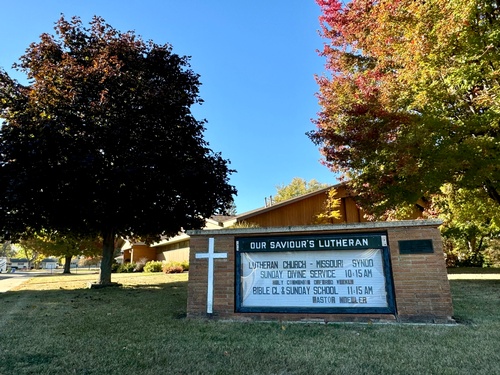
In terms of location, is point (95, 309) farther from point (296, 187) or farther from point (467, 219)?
point (296, 187)

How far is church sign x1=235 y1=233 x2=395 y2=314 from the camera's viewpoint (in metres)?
6.27

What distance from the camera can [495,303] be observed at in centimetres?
783

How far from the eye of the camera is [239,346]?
4.77m

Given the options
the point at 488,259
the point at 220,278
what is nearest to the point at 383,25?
the point at 220,278

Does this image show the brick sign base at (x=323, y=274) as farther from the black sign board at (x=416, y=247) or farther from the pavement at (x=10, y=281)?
the pavement at (x=10, y=281)

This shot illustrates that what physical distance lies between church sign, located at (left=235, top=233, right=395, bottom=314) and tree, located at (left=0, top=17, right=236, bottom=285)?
243 inches

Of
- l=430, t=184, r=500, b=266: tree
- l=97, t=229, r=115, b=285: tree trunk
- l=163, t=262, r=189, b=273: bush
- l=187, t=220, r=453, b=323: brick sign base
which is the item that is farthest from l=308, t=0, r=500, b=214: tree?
l=163, t=262, r=189, b=273: bush

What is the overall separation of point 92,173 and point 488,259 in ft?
76.5

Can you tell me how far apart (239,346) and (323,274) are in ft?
7.86

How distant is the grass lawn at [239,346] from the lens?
12.8 ft

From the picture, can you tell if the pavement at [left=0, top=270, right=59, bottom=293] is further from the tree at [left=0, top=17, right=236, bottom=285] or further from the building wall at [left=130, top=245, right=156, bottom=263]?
the building wall at [left=130, top=245, right=156, bottom=263]

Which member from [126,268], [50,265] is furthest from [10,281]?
[50,265]

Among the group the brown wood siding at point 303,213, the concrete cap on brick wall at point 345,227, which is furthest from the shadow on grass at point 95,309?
the brown wood siding at point 303,213

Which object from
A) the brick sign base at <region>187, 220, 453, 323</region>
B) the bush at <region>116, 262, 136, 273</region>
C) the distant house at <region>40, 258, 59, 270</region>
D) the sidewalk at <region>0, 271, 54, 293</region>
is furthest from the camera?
the distant house at <region>40, 258, 59, 270</region>
